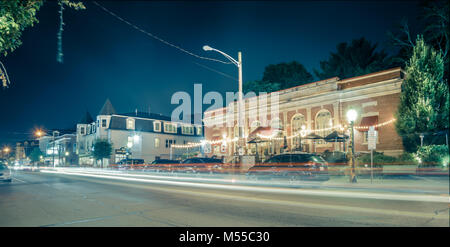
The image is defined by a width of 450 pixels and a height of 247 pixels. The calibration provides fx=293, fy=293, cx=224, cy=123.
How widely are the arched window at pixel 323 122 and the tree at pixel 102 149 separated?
116 feet

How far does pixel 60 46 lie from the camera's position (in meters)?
9.48

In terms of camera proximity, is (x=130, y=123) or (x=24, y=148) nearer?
(x=130, y=123)

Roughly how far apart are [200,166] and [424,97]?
19.2m

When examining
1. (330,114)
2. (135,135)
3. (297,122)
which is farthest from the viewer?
(135,135)

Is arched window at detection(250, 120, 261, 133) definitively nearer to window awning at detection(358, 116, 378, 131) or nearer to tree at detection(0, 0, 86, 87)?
window awning at detection(358, 116, 378, 131)

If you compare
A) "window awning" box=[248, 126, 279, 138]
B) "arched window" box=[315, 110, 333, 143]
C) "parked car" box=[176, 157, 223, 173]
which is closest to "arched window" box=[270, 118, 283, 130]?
"window awning" box=[248, 126, 279, 138]

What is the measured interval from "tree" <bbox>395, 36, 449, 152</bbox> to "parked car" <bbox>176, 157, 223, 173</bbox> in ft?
51.1

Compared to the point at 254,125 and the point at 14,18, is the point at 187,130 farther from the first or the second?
the point at 14,18

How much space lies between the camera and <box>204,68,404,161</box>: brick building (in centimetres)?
2723

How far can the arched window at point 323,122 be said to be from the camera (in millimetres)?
31697

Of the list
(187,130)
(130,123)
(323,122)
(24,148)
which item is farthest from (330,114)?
(24,148)

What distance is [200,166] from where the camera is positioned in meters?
27.6

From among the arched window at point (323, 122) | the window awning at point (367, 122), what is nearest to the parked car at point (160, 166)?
the arched window at point (323, 122)
